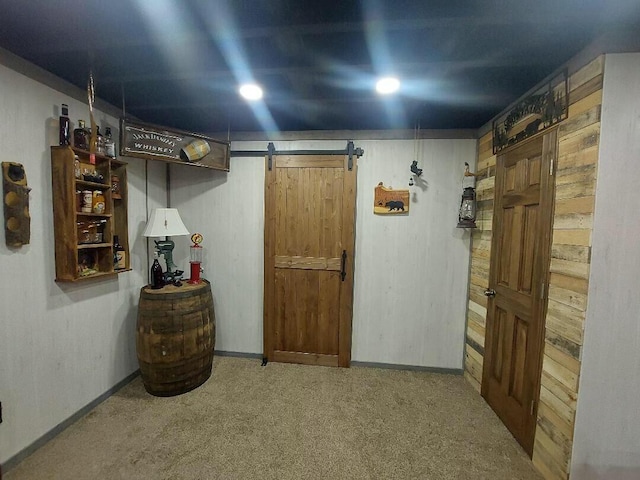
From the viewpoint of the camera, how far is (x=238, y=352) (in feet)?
9.93

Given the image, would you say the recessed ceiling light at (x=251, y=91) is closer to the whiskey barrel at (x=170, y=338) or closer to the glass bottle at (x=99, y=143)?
the glass bottle at (x=99, y=143)

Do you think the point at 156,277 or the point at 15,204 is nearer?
the point at 15,204

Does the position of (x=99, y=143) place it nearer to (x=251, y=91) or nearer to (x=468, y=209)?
(x=251, y=91)

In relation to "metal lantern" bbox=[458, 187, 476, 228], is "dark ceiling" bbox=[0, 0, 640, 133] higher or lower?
higher

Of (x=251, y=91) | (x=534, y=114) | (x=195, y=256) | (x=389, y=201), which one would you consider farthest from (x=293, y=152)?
(x=534, y=114)

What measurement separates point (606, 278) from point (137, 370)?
3.45 meters

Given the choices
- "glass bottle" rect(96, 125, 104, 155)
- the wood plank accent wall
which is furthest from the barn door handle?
"glass bottle" rect(96, 125, 104, 155)

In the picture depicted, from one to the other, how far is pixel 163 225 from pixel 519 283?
274cm

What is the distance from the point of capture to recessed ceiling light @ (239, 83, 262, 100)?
191cm

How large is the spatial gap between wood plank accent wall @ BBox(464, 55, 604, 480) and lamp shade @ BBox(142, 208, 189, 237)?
8.74ft

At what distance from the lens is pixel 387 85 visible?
184 centimetres

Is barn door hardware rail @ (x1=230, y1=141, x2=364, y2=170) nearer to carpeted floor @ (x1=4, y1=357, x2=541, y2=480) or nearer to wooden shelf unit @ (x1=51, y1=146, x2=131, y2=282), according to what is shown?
wooden shelf unit @ (x1=51, y1=146, x2=131, y2=282)

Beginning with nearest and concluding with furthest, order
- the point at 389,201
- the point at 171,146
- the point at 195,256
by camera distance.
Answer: the point at 171,146, the point at 389,201, the point at 195,256

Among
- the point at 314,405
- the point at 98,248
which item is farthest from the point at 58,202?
the point at 314,405
